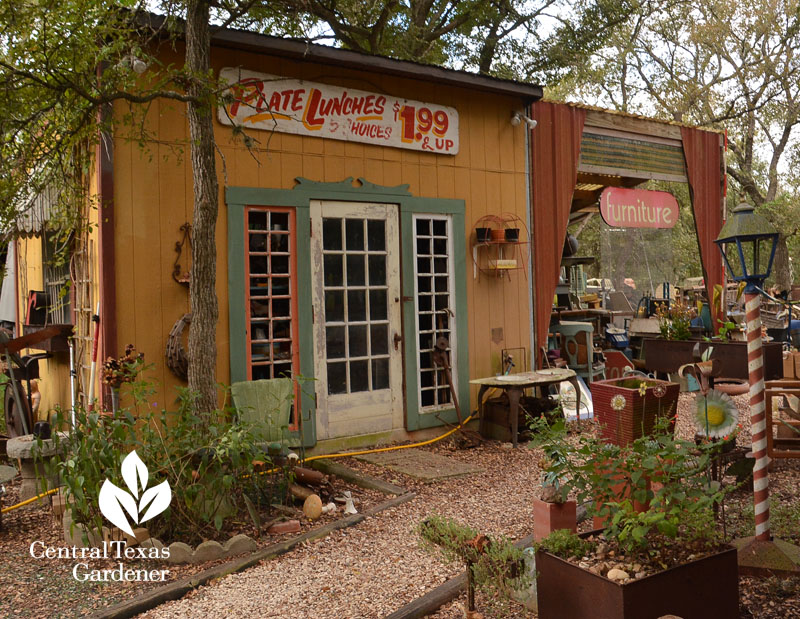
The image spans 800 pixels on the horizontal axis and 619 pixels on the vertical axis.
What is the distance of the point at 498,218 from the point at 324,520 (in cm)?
422

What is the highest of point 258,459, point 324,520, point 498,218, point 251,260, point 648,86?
point 648,86

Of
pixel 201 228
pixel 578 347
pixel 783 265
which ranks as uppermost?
pixel 783 265

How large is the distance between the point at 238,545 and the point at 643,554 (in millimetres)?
2480

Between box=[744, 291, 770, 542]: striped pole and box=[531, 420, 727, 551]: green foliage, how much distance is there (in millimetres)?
809

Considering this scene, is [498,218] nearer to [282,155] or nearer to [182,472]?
[282,155]

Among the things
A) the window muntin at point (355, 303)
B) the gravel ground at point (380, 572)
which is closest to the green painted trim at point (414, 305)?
the window muntin at point (355, 303)

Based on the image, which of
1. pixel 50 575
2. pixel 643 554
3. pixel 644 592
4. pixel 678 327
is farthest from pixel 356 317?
pixel 644 592

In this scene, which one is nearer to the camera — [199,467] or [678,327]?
[199,467]

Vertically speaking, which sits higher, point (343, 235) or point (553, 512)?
point (343, 235)

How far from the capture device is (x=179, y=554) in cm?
415

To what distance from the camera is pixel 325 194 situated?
264 inches

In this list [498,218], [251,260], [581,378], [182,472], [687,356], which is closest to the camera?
[182,472]

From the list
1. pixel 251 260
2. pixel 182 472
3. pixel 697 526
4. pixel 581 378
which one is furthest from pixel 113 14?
pixel 581 378

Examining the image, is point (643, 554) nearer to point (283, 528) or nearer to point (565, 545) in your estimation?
point (565, 545)
